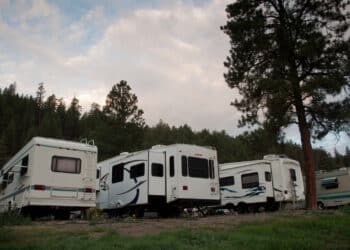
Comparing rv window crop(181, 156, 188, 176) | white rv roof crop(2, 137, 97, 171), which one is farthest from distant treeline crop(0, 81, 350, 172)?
white rv roof crop(2, 137, 97, 171)

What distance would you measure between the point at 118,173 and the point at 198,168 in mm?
3853

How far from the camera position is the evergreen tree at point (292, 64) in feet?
53.6

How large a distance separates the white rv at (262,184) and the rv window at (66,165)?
10.4m

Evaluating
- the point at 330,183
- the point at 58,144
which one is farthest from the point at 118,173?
the point at 330,183

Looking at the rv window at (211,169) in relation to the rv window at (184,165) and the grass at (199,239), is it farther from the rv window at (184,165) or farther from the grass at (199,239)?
the grass at (199,239)

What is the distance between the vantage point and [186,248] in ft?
20.4

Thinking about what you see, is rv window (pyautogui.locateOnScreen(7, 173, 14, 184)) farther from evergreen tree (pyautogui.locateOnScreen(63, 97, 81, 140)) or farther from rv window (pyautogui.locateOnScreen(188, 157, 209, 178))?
evergreen tree (pyautogui.locateOnScreen(63, 97, 81, 140))

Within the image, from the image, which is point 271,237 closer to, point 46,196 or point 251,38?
point 46,196

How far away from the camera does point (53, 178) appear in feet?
41.1

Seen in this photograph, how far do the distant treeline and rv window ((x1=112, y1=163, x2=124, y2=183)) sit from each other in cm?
616

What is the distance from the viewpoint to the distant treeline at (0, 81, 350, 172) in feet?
121

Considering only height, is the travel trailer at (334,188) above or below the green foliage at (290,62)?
below

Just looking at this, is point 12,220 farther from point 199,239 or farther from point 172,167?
point 172,167

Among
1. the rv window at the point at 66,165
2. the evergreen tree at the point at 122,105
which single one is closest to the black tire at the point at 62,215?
the rv window at the point at 66,165
